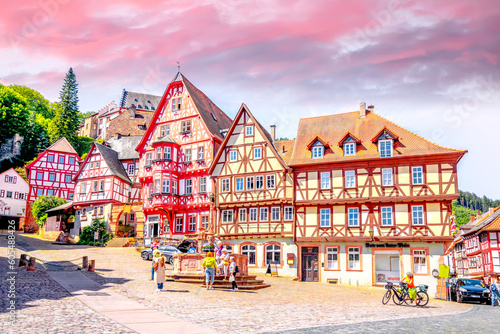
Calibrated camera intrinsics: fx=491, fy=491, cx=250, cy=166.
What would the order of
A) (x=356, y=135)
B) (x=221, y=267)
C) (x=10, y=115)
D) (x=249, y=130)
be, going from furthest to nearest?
(x=10, y=115) < (x=249, y=130) < (x=356, y=135) < (x=221, y=267)

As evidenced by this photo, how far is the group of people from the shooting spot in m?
22.2

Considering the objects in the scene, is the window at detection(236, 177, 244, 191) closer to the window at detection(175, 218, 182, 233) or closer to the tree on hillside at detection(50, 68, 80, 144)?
the window at detection(175, 218, 182, 233)

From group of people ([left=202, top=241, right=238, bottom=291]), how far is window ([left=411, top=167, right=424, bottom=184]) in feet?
51.3

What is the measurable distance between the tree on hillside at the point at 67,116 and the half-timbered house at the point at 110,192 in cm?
3611

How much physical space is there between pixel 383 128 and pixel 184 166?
20175 mm

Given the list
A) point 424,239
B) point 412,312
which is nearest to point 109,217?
point 424,239

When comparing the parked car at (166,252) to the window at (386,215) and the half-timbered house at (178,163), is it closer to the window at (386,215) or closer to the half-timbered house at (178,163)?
the half-timbered house at (178,163)

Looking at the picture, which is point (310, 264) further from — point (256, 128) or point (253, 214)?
point (256, 128)

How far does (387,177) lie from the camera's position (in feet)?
115

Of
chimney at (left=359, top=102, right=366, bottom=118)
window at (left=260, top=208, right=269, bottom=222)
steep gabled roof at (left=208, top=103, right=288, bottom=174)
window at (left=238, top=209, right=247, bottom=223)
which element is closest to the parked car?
A: window at (left=238, top=209, right=247, bottom=223)

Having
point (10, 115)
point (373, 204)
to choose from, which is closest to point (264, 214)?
point (373, 204)

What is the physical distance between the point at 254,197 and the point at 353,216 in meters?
8.07

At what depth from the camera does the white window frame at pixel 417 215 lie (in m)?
33.8

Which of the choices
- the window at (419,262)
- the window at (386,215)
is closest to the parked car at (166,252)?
the window at (386,215)
